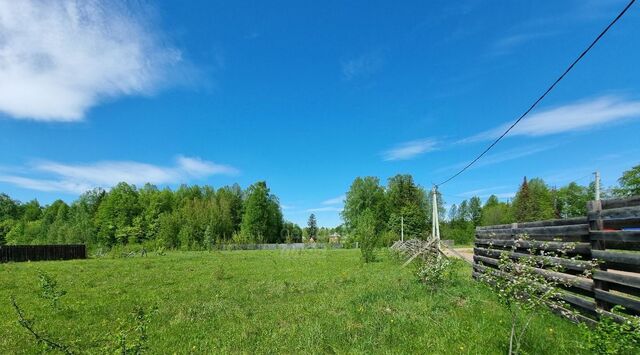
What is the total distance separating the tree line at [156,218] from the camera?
72188mm

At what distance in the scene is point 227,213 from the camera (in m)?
78.7

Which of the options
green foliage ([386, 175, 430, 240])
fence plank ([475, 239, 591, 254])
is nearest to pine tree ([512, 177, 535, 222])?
green foliage ([386, 175, 430, 240])

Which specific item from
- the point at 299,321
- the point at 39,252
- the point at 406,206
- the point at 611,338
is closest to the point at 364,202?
the point at 406,206

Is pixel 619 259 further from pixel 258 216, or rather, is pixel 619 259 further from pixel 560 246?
pixel 258 216

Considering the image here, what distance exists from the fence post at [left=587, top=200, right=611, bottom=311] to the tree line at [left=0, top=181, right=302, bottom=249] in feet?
213

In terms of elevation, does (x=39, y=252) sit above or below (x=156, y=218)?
below

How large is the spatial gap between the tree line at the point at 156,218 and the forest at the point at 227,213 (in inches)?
6.9

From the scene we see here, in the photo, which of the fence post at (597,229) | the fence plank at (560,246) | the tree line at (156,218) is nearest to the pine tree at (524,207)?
the tree line at (156,218)

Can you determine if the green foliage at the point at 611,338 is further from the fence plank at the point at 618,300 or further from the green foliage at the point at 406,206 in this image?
the green foliage at the point at 406,206

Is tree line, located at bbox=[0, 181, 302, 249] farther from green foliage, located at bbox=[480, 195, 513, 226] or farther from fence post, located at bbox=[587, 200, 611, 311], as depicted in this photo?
fence post, located at bbox=[587, 200, 611, 311]

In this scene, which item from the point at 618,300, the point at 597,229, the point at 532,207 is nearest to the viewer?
the point at 618,300

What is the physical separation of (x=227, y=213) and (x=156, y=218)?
1544 centimetres

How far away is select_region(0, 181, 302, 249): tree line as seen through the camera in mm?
72188

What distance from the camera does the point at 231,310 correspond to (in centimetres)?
892
